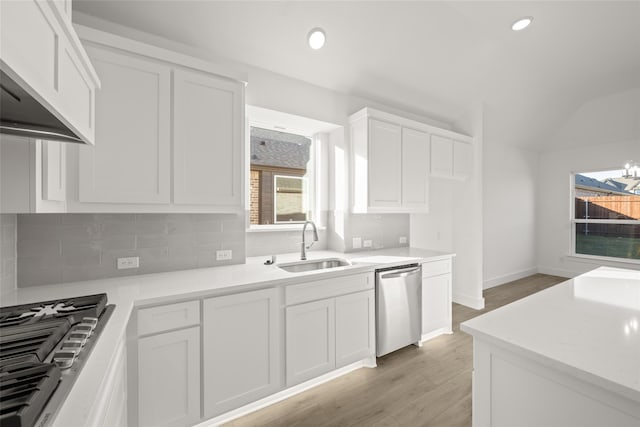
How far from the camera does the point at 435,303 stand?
2.91 meters

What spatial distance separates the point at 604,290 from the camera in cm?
156

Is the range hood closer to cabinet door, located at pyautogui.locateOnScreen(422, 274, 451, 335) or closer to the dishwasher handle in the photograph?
the dishwasher handle

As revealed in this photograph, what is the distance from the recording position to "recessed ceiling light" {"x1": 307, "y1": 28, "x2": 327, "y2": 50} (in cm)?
228

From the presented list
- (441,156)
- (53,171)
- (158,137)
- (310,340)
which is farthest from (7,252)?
(441,156)

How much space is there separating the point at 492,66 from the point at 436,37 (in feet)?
3.64

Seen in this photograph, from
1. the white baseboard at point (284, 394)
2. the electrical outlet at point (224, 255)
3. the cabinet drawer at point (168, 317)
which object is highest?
the electrical outlet at point (224, 255)

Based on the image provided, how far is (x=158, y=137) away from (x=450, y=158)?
3.26m

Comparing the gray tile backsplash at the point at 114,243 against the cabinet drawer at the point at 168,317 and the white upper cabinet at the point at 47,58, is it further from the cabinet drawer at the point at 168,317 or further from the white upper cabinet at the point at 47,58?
the white upper cabinet at the point at 47,58

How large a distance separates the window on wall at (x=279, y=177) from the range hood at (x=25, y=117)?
177cm

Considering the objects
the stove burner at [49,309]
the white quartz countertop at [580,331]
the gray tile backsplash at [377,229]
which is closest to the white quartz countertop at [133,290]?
the stove burner at [49,309]

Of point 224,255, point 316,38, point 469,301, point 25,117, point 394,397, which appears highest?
point 316,38

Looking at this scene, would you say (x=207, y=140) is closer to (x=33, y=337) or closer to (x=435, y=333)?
(x=33, y=337)

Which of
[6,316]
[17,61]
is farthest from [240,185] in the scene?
[17,61]

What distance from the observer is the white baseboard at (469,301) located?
385cm
